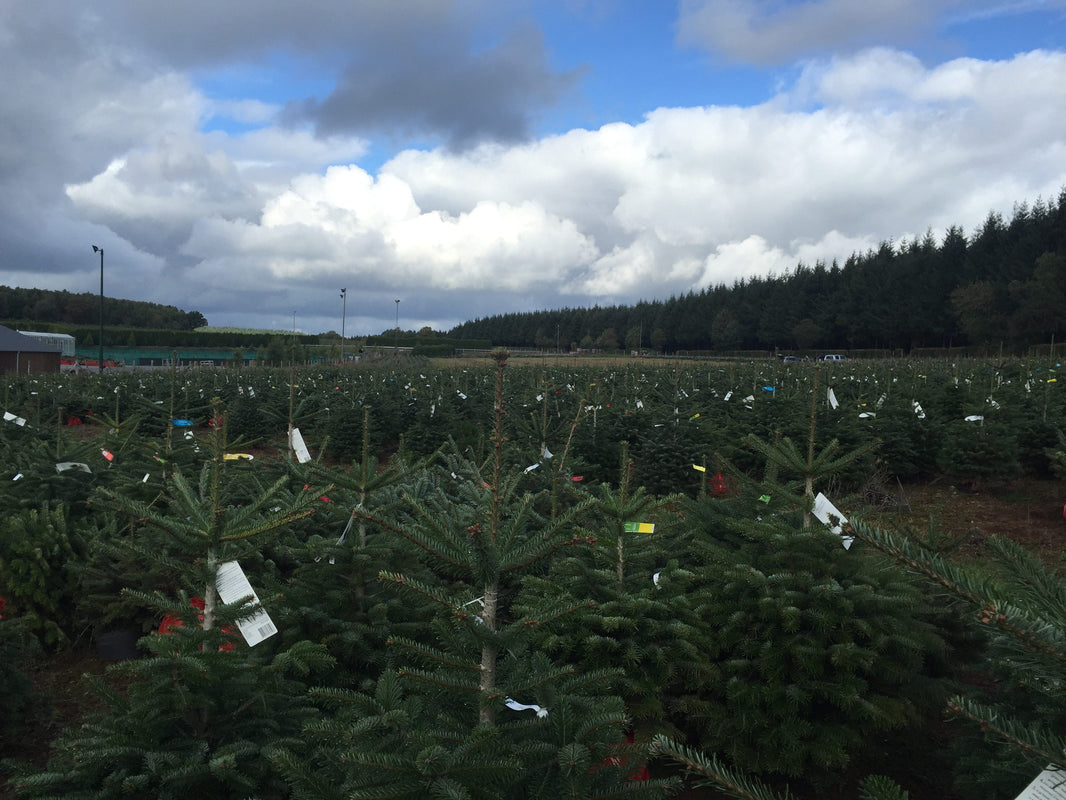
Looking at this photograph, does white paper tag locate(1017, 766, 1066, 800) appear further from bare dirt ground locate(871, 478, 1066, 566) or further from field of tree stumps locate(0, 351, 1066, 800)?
bare dirt ground locate(871, 478, 1066, 566)

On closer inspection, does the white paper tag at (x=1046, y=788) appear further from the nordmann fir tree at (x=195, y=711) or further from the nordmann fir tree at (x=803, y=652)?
the nordmann fir tree at (x=195, y=711)

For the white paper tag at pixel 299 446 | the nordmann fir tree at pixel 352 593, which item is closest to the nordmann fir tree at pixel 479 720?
the nordmann fir tree at pixel 352 593

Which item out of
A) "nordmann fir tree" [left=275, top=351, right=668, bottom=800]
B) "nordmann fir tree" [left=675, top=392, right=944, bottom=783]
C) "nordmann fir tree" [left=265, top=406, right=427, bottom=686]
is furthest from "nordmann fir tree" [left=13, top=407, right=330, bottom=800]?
"nordmann fir tree" [left=675, top=392, right=944, bottom=783]

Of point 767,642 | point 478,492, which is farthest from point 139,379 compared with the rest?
point 767,642

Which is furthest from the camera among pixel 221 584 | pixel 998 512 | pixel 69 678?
pixel 998 512

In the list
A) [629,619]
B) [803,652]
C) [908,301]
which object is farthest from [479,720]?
[908,301]

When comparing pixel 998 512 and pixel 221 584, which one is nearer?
pixel 221 584

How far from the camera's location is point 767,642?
3.59 meters

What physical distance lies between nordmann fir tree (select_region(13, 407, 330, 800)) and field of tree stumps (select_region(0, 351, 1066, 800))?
0.01 meters

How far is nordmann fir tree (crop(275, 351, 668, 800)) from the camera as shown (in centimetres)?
189

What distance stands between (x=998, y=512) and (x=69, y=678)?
10.8m

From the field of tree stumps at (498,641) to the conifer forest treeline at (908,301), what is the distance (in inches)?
1390

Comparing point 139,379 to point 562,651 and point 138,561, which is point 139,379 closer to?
point 138,561

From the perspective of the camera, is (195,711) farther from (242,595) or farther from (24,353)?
(24,353)
